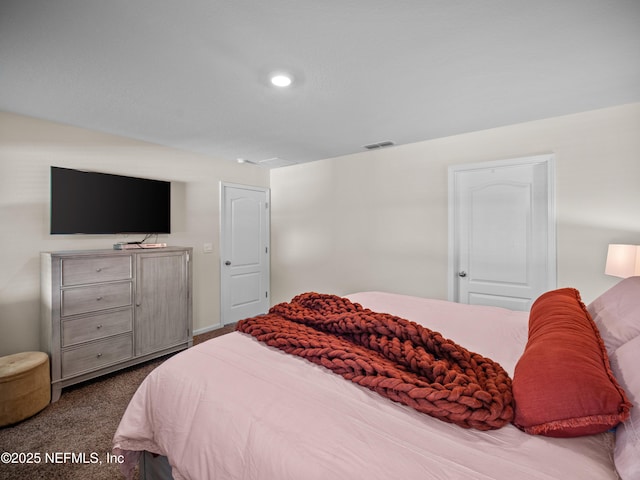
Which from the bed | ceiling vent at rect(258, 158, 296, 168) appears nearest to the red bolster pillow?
Result: the bed

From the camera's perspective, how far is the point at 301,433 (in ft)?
2.87

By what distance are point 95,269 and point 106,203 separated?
755mm

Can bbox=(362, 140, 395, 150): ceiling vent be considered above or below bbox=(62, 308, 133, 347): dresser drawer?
above

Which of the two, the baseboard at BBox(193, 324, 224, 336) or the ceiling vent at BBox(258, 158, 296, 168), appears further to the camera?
the ceiling vent at BBox(258, 158, 296, 168)

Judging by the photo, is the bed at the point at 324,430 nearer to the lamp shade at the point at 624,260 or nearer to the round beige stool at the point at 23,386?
the lamp shade at the point at 624,260

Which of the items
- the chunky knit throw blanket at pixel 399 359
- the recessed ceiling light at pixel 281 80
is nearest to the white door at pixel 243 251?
the recessed ceiling light at pixel 281 80

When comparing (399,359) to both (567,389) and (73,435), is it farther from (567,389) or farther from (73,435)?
(73,435)

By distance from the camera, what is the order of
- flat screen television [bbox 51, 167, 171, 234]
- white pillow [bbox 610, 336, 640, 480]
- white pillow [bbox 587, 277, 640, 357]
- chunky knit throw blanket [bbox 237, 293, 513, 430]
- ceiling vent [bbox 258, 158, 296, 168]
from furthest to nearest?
ceiling vent [bbox 258, 158, 296, 168], flat screen television [bbox 51, 167, 171, 234], white pillow [bbox 587, 277, 640, 357], chunky knit throw blanket [bbox 237, 293, 513, 430], white pillow [bbox 610, 336, 640, 480]

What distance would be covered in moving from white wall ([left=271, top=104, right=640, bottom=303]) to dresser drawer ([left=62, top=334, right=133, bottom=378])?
2326mm

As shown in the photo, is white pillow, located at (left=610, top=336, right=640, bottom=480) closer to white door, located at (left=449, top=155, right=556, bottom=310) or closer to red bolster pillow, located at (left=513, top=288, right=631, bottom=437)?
red bolster pillow, located at (left=513, top=288, right=631, bottom=437)

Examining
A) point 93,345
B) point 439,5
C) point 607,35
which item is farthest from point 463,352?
point 93,345

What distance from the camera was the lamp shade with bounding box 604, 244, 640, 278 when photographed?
2.11m

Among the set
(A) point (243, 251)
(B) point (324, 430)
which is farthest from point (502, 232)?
(A) point (243, 251)

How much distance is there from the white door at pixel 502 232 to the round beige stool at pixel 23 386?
3692mm
